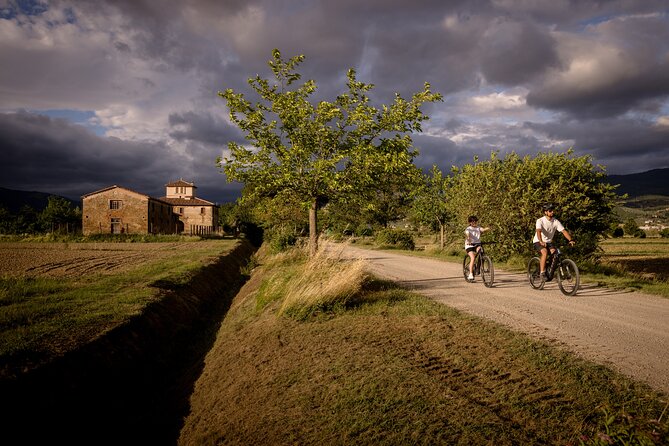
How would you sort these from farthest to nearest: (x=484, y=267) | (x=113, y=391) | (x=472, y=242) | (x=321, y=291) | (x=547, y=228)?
(x=472, y=242) < (x=484, y=267) < (x=547, y=228) < (x=321, y=291) < (x=113, y=391)

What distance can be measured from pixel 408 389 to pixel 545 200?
1367 centimetres

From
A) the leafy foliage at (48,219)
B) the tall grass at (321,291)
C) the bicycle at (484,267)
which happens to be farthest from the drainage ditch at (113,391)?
the leafy foliage at (48,219)

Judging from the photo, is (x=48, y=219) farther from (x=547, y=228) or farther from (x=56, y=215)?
(x=547, y=228)

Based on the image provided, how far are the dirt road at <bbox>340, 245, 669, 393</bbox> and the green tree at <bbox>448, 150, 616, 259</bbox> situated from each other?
201 inches

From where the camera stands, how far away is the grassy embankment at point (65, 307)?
620 cm

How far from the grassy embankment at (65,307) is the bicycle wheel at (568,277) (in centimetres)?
984

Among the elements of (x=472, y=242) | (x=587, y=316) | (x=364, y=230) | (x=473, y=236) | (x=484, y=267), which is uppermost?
(x=364, y=230)

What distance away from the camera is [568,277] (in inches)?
346

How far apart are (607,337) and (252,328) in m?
5.92

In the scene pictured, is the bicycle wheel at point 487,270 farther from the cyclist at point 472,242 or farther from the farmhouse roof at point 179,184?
the farmhouse roof at point 179,184

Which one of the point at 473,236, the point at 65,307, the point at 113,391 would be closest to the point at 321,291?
the point at 113,391

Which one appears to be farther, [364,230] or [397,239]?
[364,230]

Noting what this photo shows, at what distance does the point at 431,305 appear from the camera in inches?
292

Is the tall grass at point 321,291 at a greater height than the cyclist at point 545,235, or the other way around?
the cyclist at point 545,235
